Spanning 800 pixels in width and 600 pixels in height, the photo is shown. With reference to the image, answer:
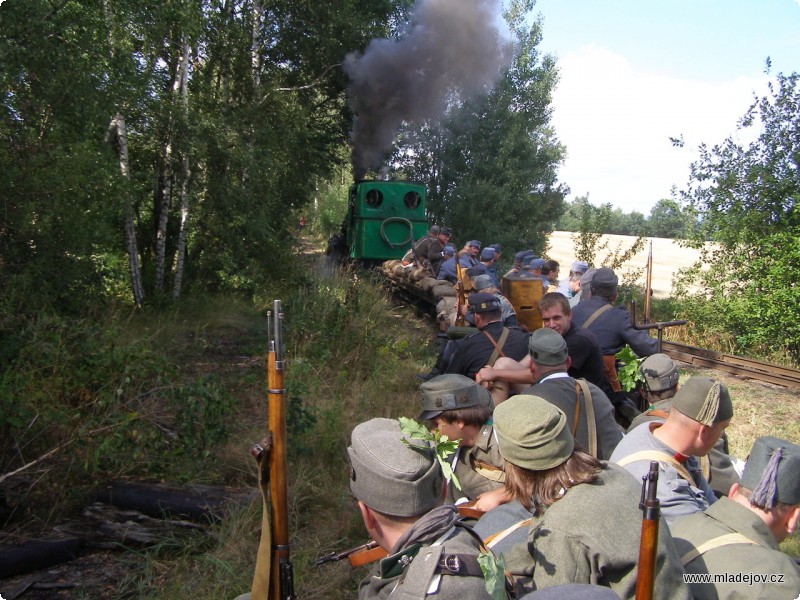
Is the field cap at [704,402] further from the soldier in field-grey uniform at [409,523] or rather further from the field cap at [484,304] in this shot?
the field cap at [484,304]

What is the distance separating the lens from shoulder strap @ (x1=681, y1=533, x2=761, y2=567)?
204 cm

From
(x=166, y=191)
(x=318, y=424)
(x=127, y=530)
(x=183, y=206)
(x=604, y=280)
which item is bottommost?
(x=127, y=530)

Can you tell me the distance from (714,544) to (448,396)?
1.24 meters

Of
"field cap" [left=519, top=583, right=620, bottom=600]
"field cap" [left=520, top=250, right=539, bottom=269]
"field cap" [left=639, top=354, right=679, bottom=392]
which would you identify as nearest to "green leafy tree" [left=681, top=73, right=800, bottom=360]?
"field cap" [left=520, top=250, right=539, bottom=269]

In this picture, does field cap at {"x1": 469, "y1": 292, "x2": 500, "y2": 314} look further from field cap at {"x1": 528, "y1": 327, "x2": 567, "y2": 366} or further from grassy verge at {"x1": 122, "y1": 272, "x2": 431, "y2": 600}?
grassy verge at {"x1": 122, "y1": 272, "x2": 431, "y2": 600}

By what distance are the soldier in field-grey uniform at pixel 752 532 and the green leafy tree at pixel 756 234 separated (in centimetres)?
931

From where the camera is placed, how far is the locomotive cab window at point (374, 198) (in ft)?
46.2

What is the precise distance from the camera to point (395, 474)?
188 centimetres

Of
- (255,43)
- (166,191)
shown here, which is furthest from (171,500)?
(255,43)

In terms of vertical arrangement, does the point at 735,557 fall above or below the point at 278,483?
below

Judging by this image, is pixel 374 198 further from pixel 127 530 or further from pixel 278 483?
pixel 278 483

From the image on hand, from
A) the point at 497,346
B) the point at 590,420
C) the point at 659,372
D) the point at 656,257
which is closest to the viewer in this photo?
the point at 590,420

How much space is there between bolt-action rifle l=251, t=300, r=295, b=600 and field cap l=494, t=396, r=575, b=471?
2.44ft

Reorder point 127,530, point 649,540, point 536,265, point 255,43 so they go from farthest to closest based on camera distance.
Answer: point 255,43, point 536,265, point 127,530, point 649,540
